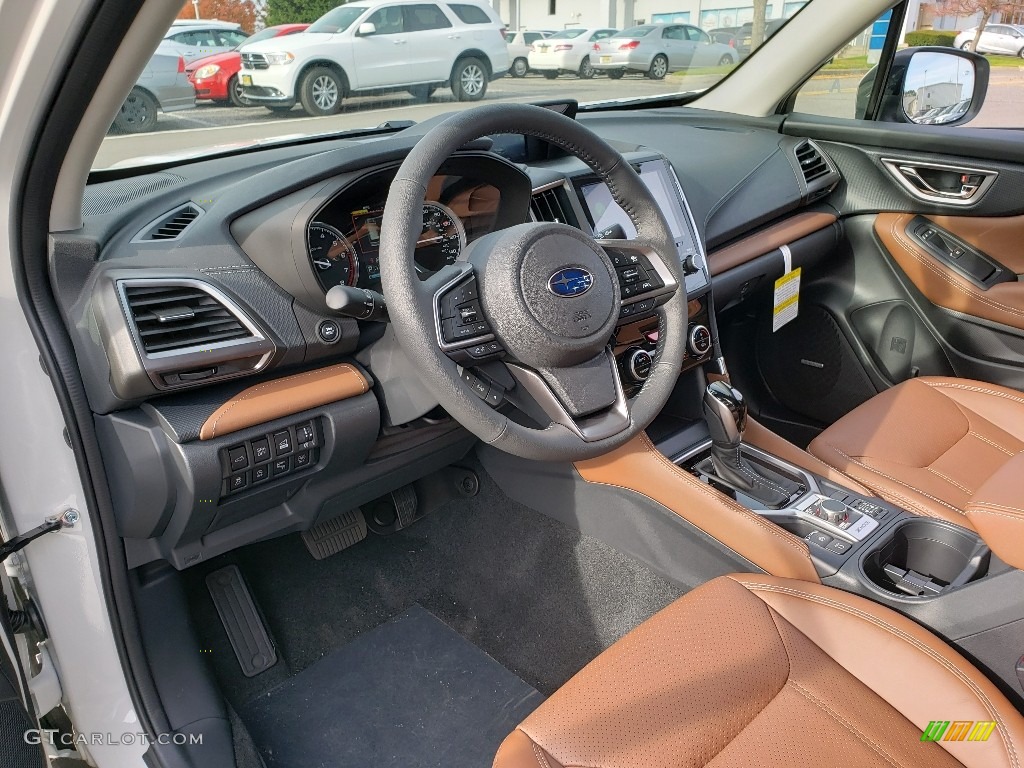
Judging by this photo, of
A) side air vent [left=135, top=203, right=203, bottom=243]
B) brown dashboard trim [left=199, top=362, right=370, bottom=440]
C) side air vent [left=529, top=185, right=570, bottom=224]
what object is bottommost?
brown dashboard trim [left=199, top=362, right=370, bottom=440]

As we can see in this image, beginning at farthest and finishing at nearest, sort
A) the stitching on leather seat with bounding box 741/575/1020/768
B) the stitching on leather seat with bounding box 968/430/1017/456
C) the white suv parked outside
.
Result: the white suv parked outside, the stitching on leather seat with bounding box 968/430/1017/456, the stitching on leather seat with bounding box 741/575/1020/768

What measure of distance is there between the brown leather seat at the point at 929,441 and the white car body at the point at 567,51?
5.56 feet

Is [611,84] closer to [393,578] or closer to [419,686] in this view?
[393,578]

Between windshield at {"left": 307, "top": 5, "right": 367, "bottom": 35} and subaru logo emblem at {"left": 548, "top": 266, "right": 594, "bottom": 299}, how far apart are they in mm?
1349

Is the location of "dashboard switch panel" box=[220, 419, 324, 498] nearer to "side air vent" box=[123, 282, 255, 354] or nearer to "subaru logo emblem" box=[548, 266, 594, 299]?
"side air vent" box=[123, 282, 255, 354]

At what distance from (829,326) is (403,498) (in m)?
1.54

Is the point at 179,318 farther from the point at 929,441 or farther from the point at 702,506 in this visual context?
the point at 929,441

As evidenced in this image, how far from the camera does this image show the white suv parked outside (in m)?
2.10

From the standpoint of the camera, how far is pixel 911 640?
1.30m

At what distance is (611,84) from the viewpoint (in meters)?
2.96

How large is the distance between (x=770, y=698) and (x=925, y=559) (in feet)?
2.10

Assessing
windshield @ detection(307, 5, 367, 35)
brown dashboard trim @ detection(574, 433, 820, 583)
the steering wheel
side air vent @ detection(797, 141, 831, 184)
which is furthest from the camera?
side air vent @ detection(797, 141, 831, 184)

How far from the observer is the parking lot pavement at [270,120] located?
5.77 feet

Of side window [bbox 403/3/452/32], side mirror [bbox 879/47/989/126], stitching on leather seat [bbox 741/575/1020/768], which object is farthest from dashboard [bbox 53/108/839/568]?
side mirror [bbox 879/47/989/126]
